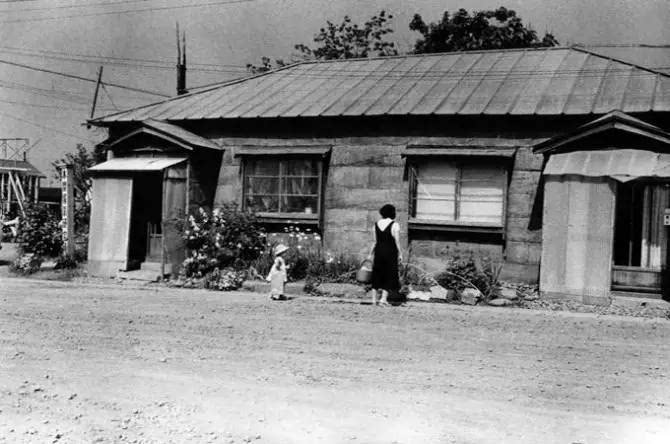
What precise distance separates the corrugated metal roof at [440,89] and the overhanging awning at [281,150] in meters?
0.77

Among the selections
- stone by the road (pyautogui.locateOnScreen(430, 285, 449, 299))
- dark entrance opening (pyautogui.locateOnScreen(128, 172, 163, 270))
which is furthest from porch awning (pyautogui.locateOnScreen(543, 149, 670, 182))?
dark entrance opening (pyautogui.locateOnScreen(128, 172, 163, 270))

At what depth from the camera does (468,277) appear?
1304 cm

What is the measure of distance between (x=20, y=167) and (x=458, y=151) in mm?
29359

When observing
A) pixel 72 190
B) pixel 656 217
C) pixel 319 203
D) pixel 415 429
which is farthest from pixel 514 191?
pixel 72 190

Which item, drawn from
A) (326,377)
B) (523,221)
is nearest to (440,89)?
(523,221)

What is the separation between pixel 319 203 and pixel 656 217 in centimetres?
705

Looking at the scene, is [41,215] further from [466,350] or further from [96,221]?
[466,350]

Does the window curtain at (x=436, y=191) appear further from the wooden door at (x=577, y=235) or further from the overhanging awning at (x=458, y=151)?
the wooden door at (x=577, y=235)

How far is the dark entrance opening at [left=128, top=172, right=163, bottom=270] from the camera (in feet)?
54.1

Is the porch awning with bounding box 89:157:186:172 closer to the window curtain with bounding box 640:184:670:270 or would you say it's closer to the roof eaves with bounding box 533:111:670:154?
the roof eaves with bounding box 533:111:670:154

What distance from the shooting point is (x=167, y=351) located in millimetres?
7707

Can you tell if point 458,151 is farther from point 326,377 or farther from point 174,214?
point 326,377

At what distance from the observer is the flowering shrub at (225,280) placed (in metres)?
14.0

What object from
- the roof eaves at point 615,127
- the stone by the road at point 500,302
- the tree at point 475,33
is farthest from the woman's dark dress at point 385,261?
the tree at point 475,33
